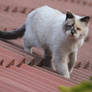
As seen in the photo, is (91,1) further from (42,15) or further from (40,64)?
(40,64)

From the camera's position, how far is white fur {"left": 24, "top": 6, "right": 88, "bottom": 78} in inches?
115

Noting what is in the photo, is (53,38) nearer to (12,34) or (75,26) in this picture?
A: (75,26)

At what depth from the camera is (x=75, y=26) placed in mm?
2662

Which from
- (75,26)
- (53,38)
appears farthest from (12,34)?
(75,26)

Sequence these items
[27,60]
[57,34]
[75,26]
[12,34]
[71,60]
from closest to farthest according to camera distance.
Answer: [27,60]
[75,26]
[57,34]
[71,60]
[12,34]

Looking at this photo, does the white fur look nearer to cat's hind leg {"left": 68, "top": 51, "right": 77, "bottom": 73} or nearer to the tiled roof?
cat's hind leg {"left": 68, "top": 51, "right": 77, "bottom": 73}

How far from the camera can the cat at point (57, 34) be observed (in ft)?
9.00

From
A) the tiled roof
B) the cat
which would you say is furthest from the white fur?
the tiled roof

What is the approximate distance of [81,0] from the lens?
6.02 metres

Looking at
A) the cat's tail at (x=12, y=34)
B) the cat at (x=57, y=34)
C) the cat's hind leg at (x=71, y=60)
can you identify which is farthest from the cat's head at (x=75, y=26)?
the cat's tail at (x=12, y=34)

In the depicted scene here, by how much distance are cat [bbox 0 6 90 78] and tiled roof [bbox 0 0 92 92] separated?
135mm

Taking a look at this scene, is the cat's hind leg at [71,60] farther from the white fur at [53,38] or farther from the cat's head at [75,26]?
the cat's head at [75,26]

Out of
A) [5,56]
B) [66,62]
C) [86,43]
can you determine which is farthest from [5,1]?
[5,56]

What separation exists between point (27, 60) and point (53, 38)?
0.67m
